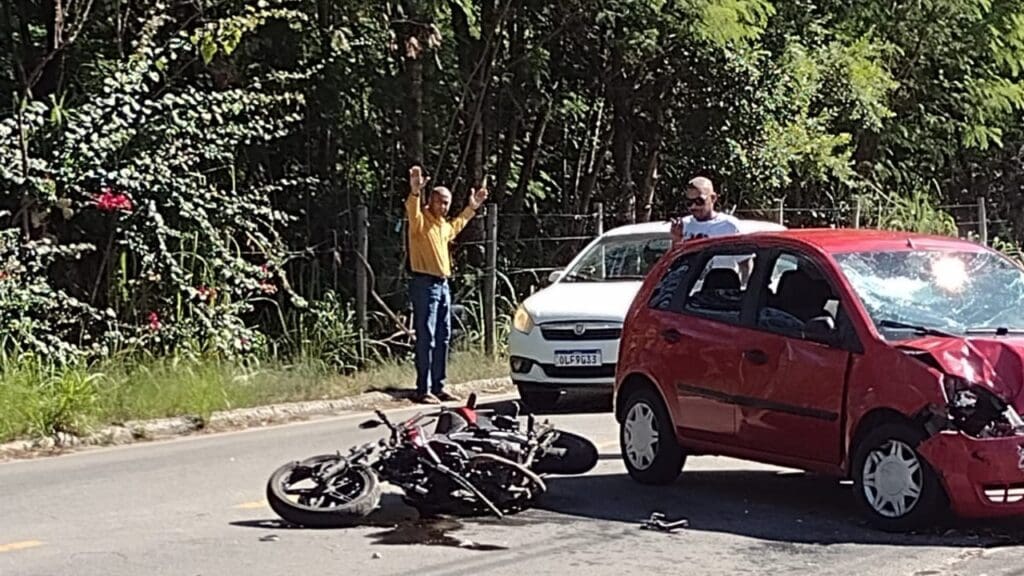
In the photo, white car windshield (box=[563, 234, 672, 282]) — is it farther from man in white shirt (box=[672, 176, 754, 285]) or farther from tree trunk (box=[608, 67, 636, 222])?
tree trunk (box=[608, 67, 636, 222])

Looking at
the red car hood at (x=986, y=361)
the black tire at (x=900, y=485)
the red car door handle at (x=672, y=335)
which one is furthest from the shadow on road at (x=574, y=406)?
the red car hood at (x=986, y=361)

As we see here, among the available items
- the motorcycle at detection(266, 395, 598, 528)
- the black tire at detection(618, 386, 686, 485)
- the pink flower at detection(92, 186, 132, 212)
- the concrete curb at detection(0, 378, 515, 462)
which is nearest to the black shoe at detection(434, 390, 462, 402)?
the concrete curb at detection(0, 378, 515, 462)

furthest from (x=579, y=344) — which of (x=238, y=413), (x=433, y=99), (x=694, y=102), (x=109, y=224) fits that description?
(x=694, y=102)

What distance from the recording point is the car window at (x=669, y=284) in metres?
10.7

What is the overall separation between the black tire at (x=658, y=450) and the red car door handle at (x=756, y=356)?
908 mm

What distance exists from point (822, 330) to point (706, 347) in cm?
102

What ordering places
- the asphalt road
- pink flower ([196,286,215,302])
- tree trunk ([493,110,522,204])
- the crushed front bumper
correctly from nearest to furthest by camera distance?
the asphalt road, the crushed front bumper, pink flower ([196,286,215,302]), tree trunk ([493,110,522,204])

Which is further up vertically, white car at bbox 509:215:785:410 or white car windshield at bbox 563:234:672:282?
white car windshield at bbox 563:234:672:282

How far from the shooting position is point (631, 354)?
427 inches

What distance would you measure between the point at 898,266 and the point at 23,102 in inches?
364

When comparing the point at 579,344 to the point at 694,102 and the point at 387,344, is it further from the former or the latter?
the point at 694,102

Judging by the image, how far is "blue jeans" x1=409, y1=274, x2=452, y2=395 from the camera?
15922 mm

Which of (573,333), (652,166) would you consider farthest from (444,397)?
(652,166)

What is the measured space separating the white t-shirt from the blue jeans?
427 centimetres
